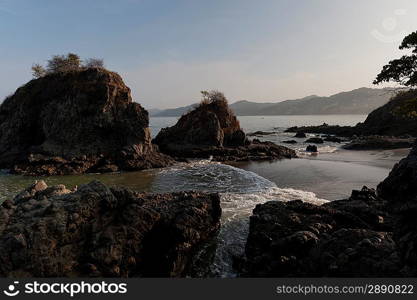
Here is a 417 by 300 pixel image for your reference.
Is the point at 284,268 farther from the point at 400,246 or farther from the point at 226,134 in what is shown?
the point at 226,134

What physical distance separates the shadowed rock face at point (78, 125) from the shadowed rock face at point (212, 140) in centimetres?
859

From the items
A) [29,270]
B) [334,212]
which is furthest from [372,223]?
[29,270]

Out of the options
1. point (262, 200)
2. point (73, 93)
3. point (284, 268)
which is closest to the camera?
point (284, 268)

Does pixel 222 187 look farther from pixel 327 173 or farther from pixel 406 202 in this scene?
pixel 406 202

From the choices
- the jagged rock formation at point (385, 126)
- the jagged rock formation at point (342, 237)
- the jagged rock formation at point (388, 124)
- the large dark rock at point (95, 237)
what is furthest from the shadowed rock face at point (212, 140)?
the large dark rock at point (95, 237)

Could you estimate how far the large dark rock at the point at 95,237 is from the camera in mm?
10367

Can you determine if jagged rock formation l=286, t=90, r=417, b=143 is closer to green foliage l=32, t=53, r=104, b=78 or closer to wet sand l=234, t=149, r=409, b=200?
wet sand l=234, t=149, r=409, b=200

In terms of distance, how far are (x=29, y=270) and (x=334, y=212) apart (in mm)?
12981

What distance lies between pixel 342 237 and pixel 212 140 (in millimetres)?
43978

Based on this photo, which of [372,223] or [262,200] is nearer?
[372,223]

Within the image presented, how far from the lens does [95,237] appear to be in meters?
11.7

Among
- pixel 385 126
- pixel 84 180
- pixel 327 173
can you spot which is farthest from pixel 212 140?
pixel 385 126

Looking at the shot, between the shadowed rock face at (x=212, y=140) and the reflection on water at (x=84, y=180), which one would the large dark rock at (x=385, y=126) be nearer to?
the shadowed rock face at (x=212, y=140)

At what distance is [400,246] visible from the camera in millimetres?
8672
